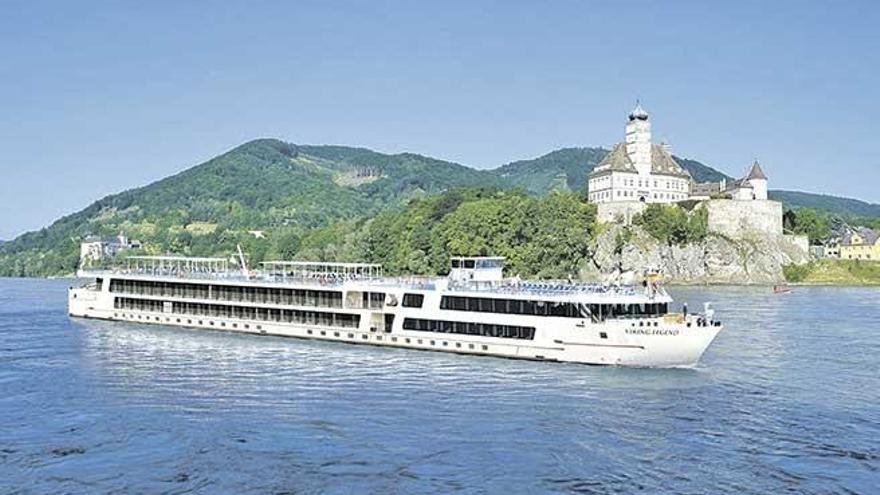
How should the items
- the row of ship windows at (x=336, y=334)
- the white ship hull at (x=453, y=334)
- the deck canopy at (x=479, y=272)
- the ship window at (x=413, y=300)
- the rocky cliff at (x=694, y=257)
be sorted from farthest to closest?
the rocky cliff at (x=694, y=257)
the deck canopy at (x=479, y=272)
the ship window at (x=413, y=300)
the row of ship windows at (x=336, y=334)
the white ship hull at (x=453, y=334)

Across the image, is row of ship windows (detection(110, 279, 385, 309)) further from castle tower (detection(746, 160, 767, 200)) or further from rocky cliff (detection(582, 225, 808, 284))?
castle tower (detection(746, 160, 767, 200))

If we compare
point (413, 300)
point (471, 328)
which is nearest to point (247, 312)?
point (413, 300)

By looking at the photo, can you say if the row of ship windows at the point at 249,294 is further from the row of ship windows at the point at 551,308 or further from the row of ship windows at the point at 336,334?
the row of ship windows at the point at 551,308

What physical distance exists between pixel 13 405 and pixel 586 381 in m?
27.2

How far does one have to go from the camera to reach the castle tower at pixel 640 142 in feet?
515

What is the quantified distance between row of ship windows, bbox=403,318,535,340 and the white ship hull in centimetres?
18

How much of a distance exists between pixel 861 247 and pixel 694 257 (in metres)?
51.1

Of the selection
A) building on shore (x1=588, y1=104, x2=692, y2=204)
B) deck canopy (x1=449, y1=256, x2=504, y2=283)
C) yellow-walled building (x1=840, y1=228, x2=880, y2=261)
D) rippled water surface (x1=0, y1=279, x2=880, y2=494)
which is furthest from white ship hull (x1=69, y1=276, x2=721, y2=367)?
yellow-walled building (x1=840, y1=228, x2=880, y2=261)

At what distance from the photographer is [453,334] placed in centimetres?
5481

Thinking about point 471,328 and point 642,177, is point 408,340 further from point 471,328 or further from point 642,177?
point 642,177

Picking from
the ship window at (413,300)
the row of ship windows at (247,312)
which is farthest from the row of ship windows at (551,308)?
the row of ship windows at (247,312)

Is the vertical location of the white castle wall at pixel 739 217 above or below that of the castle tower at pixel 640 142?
below

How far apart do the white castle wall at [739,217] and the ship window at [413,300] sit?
100m

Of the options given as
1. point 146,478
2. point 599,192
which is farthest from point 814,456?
point 599,192
